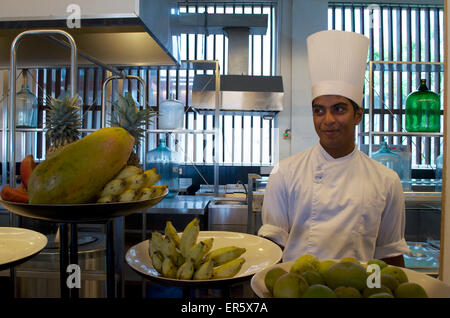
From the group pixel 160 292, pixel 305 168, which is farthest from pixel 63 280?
pixel 160 292

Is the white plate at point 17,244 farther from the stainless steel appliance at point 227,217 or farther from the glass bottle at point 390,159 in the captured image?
the glass bottle at point 390,159

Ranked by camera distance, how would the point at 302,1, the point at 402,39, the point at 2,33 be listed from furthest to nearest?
the point at 402,39 → the point at 302,1 → the point at 2,33

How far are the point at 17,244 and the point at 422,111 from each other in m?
2.71

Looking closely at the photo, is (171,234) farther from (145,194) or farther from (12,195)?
(12,195)

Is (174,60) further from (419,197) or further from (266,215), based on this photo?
(419,197)

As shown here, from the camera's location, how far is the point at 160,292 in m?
2.32

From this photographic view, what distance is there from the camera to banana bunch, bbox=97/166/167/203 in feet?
1.86

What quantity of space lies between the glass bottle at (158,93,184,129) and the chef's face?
1.62 meters

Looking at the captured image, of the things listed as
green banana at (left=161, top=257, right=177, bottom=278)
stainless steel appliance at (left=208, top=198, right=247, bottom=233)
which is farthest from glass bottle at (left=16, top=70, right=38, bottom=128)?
green banana at (left=161, top=257, right=177, bottom=278)

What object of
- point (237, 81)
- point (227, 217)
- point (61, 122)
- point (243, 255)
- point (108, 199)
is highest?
point (237, 81)

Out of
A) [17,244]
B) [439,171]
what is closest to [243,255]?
[17,244]

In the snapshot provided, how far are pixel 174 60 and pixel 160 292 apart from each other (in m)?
1.59

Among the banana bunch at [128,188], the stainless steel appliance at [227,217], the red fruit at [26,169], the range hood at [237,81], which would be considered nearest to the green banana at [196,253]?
the banana bunch at [128,188]

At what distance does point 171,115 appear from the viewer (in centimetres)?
268
